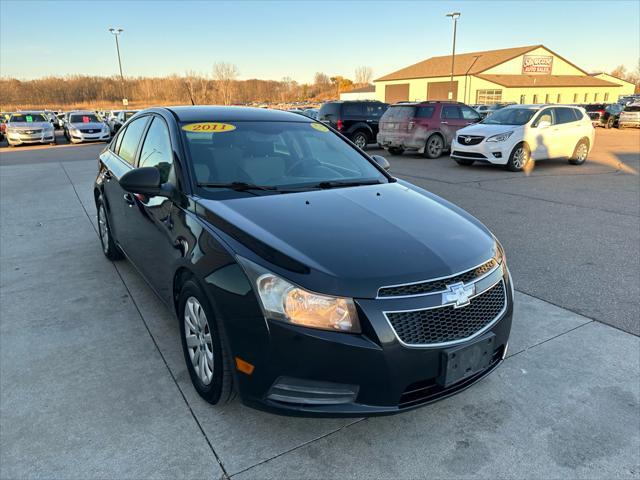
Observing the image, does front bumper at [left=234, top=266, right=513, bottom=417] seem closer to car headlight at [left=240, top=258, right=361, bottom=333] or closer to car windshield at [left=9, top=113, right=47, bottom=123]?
car headlight at [left=240, top=258, right=361, bottom=333]

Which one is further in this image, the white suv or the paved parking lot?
the white suv

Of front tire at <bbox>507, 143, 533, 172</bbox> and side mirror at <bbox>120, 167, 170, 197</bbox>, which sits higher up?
side mirror at <bbox>120, 167, 170, 197</bbox>

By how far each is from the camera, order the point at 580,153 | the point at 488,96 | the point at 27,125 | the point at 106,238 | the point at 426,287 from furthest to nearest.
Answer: the point at 488,96 < the point at 27,125 < the point at 580,153 < the point at 106,238 < the point at 426,287

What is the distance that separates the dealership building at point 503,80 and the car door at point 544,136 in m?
49.7

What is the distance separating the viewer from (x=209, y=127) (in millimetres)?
3432

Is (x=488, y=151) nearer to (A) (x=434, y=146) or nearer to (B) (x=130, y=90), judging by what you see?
(A) (x=434, y=146)

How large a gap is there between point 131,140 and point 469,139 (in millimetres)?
9740

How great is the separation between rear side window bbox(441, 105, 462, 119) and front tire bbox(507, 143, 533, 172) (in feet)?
12.5

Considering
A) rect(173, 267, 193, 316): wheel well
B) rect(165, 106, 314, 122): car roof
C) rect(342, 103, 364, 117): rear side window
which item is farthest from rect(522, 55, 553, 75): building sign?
rect(173, 267, 193, 316): wheel well

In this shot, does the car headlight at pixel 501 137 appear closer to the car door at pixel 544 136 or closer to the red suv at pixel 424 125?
the car door at pixel 544 136

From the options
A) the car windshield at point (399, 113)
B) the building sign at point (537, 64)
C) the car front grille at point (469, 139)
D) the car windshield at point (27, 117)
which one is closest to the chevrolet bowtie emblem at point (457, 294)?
the car front grille at point (469, 139)

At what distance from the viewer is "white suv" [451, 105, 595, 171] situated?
11.7m

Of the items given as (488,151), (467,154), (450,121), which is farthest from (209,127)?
(450,121)

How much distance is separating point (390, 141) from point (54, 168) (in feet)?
33.5
